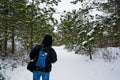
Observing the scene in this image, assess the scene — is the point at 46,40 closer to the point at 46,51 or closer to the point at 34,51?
the point at 46,51

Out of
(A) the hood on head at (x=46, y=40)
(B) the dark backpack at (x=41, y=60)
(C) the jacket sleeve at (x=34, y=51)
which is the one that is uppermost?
(A) the hood on head at (x=46, y=40)

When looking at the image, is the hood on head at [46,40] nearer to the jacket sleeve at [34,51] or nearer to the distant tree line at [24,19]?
the jacket sleeve at [34,51]

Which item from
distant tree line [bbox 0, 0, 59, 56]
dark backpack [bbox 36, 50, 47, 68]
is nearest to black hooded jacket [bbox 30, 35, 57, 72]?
dark backpack [bbox 36, 50, 47, 68]

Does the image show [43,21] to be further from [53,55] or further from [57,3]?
[53,55]

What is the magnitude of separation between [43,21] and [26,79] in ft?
32.0

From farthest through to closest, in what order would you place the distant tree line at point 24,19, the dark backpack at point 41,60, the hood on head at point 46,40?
the distant tree line at point 24,19
the hood on head at point 46,40
the dark backpack at point 41,60

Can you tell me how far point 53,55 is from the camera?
744 cm

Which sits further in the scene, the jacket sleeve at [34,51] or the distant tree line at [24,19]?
the distant tree line at [24,19]

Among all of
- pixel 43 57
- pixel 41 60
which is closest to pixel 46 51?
pixel 43 57

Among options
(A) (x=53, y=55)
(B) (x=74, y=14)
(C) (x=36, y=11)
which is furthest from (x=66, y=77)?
(C) (x=36, y=11)

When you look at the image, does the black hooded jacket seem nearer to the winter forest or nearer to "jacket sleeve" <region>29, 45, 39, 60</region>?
"jacket sleeve" <region>29, 45, 39, 60</region>

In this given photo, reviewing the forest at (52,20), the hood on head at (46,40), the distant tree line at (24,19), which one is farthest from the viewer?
the distant tree line at (24,19)

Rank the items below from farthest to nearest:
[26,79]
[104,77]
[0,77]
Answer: [104,77] → [26,79] → [0,77]

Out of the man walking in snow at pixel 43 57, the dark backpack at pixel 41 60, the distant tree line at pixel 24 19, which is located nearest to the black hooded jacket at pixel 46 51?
the man walking in snow at pixel 43 57
